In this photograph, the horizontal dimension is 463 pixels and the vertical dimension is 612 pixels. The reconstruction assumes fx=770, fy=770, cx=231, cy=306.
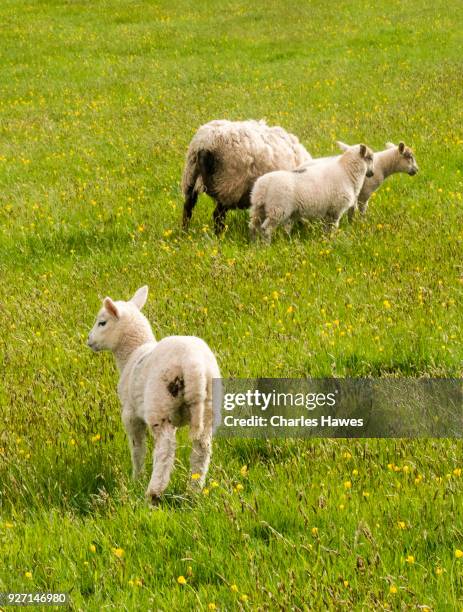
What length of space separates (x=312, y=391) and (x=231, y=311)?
195 centimetres

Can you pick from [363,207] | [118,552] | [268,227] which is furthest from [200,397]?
[363,207]

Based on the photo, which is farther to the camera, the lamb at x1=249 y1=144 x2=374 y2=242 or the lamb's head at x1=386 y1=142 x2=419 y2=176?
the lamb's head at x1=386 y1=142 x2=419 y2=176

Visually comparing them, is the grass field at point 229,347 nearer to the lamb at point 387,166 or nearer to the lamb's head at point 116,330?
the lamb at point 387,166

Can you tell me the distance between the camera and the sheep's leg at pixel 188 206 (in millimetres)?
10969

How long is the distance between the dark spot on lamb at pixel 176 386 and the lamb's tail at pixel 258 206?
5.42 m

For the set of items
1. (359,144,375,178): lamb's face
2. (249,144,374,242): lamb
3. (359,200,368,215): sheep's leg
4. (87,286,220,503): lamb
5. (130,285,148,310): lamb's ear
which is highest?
(359,144,375,178): lamb's face

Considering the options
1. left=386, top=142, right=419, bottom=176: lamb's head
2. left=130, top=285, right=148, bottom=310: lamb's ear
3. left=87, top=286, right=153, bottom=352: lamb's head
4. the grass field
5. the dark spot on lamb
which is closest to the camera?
the grass field

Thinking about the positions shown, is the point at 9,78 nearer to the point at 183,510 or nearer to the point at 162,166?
the point at 162,166

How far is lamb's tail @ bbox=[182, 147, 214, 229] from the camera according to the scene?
34.6 feet

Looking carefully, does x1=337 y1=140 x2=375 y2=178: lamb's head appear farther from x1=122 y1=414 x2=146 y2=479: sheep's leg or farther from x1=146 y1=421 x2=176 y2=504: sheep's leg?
x1=146 y1=421 x2=176 y2=504: sheep's leg

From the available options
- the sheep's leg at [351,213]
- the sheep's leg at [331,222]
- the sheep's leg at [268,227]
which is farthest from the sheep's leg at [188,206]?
the sheep's leg at [351,213]

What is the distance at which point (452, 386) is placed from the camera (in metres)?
5.54

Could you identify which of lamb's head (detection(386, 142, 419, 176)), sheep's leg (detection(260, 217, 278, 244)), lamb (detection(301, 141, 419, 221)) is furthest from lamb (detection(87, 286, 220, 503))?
lamb's head (detection(386, 142, 419, 176))

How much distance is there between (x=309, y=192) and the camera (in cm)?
963
